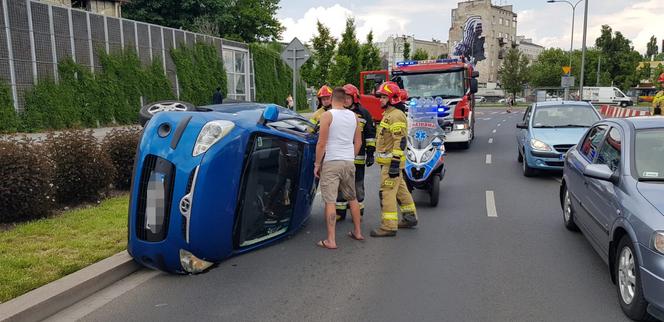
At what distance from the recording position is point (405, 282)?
4.76 meters

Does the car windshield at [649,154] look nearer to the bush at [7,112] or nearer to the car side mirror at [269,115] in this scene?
the car side mirror at [269,115]

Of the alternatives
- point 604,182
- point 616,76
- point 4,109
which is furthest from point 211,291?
point 616,76

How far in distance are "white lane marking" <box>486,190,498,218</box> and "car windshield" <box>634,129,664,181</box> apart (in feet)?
9.23

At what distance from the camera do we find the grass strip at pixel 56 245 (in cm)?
446

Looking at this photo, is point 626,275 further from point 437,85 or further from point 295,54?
point 437,85

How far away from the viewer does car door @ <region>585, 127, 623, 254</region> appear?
447 centimetres

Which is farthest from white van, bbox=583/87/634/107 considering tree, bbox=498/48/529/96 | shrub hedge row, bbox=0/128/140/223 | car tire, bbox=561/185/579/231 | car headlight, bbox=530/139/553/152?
shrub hedge row, bbox=0/128/140/223

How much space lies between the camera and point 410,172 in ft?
25.5

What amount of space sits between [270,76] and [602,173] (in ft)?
111

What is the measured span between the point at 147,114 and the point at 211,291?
270cm

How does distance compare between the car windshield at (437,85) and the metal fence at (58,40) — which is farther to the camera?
the metal fence at (58,40)

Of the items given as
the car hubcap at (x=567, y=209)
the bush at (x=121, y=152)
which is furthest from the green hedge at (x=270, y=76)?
the car hubcap at (x=567, y=209)

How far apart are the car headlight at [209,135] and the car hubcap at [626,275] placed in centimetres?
349

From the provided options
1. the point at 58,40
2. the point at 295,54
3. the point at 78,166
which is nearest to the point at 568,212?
the point at 78,166
